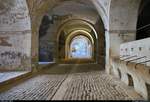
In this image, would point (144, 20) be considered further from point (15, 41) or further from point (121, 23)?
point (15, 41)

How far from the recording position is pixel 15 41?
10398 mm

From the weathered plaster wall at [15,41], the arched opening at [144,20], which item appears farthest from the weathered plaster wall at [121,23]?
the weathered plaster wall at [15,41]

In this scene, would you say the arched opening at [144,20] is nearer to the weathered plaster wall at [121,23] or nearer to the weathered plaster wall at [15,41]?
the weathered plaster wall at [121,23]

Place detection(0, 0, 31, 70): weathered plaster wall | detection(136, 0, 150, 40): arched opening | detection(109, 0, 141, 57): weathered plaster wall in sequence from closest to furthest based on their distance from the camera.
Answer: detection(109, 0, 141, 57): weathered plaster wall
detection(0, 0, 31, 70): weathered plaster wall
detection(136, 0, 150, 40): arched opening

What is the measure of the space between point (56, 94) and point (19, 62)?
4.98 metres

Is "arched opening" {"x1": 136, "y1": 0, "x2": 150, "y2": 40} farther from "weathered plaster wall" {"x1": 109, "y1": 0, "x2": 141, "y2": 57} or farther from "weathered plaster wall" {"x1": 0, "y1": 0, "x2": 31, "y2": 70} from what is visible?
"weathered plaster wall" {"x1": 0, "y1": 0, "x2": 31, "y2": 70}

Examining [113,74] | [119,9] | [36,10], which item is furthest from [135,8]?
[36,10]

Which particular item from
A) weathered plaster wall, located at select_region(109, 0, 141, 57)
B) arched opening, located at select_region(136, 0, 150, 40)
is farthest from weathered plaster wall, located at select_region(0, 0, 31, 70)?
arched opening, located at select_region(136, 0, 150, 40)

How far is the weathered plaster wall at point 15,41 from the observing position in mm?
10266

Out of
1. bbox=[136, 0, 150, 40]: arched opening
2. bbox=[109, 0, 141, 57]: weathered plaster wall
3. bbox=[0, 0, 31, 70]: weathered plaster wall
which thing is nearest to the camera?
bbox=[109, 0, 141, 57]: weathered plaster wall

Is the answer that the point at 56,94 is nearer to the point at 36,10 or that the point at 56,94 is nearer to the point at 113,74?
the point at 113,74

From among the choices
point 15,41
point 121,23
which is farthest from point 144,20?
point 15,41

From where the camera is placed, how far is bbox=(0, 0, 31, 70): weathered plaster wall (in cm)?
1027

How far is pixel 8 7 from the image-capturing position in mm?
10047
